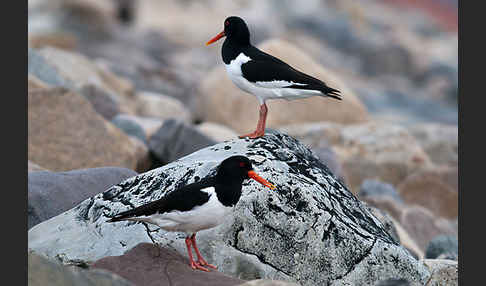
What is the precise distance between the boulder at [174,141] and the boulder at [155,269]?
5222 millimetres

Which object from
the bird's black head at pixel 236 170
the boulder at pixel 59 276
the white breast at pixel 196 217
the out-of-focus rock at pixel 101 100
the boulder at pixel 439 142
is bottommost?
the boulder at pixel 59 276

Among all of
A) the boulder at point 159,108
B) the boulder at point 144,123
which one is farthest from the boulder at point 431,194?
the boulder at point 159,108

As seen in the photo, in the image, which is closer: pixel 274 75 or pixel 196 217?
pixel 196 217

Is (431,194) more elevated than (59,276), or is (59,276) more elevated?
(431,194)

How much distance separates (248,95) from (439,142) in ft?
16.1

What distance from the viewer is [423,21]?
41.9 metres

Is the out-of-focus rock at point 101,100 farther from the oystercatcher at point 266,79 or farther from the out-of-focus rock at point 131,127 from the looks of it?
the oystercatcher at point 266,79

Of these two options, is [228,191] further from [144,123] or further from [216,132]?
[216,132]

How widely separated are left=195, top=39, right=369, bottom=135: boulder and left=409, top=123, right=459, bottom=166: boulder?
1608mm

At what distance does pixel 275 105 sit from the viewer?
16.8 meters

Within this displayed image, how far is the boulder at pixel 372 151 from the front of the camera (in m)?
15.0

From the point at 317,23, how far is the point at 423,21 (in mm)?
7178

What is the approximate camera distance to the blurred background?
11555mm

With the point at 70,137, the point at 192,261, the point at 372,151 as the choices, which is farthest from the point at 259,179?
the point at 372,151
